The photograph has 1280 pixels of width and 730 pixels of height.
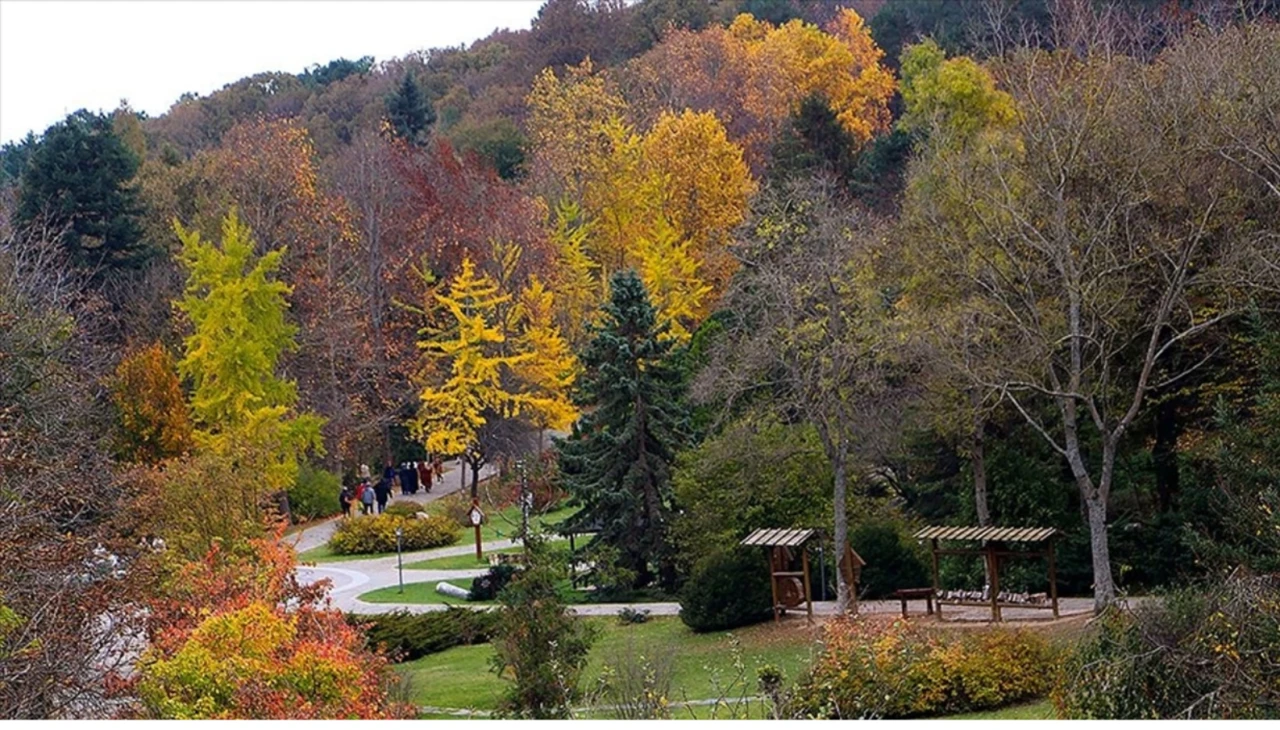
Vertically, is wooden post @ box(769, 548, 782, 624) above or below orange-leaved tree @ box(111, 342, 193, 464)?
below

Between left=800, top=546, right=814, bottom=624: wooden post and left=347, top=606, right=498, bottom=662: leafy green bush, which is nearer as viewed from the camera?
left=800, top=546, right=814, bottom=624: wooden post

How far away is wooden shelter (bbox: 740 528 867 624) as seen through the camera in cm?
2570

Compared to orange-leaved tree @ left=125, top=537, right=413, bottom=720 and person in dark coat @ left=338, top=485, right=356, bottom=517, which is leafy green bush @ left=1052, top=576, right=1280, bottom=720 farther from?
person in dark coat @ left=338, top=485, right=356, bottom=517

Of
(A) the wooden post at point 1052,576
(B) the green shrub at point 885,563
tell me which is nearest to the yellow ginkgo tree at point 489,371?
(B) the green shrub at point 885,563

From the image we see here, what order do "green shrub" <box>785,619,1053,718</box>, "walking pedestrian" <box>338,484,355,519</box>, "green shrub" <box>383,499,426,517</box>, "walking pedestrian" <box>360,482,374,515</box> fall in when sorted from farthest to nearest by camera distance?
"walking pedestrian" <box>338,484,355,519</box>
"walking pedestrian" <box>360,482,374,515</box>
"green shrub" <box>383,499,426,517</box>
"green shrub" <box>785,619,1053,718</box>

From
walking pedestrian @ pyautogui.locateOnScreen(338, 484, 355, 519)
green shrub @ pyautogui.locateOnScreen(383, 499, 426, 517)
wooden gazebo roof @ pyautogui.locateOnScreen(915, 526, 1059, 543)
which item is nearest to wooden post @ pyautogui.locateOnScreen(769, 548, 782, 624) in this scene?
wooden gazebo roof @ pyautogui.locateOnScreen(915, 526, 1059, 543)

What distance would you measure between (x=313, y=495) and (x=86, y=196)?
540 inches

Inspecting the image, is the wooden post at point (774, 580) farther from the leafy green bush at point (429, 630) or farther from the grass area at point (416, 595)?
the grass area at point (416, 595)

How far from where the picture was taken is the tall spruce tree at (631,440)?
32.1 metres

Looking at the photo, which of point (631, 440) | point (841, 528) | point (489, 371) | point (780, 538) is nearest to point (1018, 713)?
point (841, 528)

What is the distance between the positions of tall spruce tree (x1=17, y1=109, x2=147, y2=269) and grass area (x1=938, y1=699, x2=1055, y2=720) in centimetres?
3820

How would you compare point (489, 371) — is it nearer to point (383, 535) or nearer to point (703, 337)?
point (383, 535)

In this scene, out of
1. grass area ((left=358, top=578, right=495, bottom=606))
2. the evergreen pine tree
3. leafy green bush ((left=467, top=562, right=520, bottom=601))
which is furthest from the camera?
the evergreen pine tree

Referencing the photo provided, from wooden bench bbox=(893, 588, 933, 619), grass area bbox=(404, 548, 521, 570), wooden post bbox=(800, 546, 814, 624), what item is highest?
wooden post bbox=(800, 546, 814, 624)
